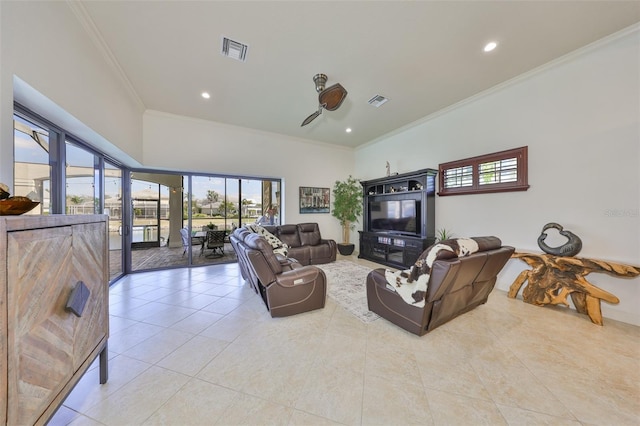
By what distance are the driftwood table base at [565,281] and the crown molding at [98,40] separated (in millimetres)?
5917

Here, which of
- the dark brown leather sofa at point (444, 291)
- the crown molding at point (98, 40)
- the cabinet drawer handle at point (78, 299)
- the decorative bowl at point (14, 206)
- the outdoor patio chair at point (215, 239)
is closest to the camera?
the decorative bowl at point (14, 206)

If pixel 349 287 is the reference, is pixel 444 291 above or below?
above

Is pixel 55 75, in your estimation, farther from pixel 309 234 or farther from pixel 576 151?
pixel 576 151

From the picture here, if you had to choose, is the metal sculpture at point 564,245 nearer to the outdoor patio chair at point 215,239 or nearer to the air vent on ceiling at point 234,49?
the air vent on ceiling at point 234,49

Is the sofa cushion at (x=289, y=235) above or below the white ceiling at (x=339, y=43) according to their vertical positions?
below

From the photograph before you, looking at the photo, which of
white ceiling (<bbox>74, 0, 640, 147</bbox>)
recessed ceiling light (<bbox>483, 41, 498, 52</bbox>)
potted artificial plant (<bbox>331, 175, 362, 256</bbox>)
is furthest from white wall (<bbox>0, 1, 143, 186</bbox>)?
potted artificial plant (<bbox>331, 175, 362, 256</bbox>)

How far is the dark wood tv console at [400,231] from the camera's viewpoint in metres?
4.43

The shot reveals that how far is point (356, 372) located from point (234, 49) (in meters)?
3.80

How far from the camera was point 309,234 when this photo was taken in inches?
225

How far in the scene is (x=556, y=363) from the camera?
74.2 inches

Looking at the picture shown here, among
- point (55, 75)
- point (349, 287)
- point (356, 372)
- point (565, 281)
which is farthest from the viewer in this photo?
point (349, 287)

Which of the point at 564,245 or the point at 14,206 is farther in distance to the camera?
the point at 564,245

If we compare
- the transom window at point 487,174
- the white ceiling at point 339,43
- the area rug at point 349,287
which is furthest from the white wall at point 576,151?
the area rug at point 349,287

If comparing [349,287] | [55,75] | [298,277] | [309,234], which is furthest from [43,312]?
[309,234]
